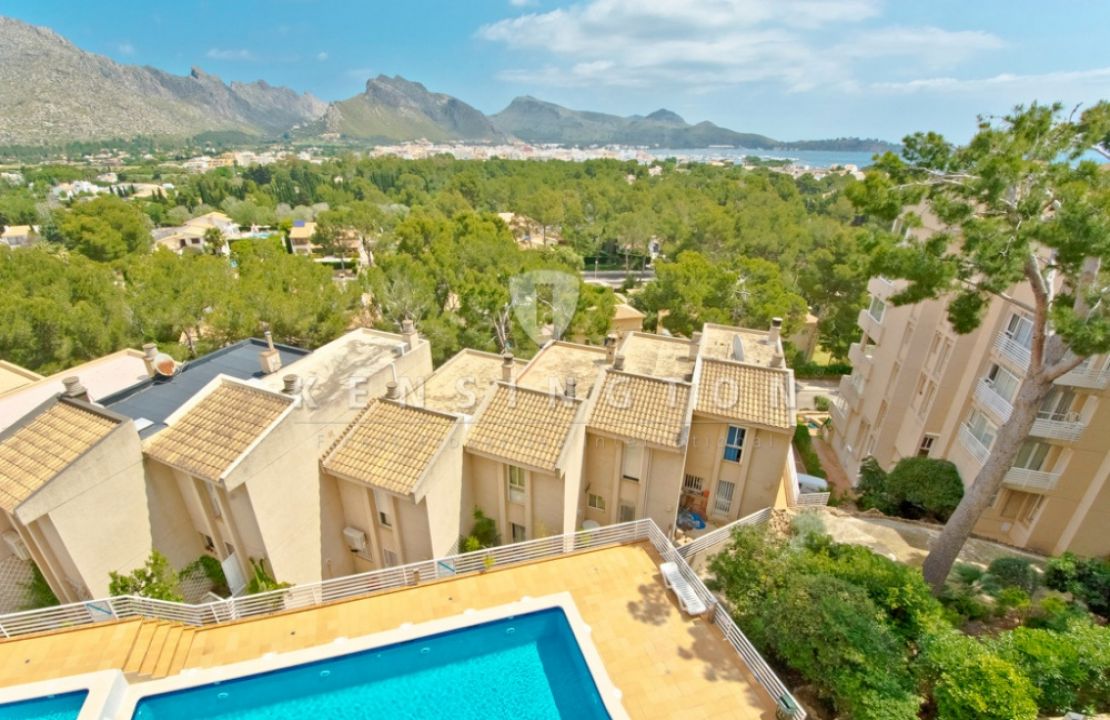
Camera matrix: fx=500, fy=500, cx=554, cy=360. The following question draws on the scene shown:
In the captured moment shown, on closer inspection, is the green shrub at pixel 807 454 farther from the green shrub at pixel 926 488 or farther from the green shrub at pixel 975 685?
the green shrub at pixel 975 685

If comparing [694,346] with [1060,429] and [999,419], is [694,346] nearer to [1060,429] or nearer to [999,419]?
[999,419]

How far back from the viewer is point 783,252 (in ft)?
197

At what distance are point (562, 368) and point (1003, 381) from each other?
743 inches

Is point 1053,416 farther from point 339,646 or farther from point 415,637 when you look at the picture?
point 339,646

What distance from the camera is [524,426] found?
1728cm

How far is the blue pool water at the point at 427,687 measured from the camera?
11.6 meters

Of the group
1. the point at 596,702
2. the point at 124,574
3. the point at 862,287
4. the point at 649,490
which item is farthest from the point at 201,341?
the point at 862,287

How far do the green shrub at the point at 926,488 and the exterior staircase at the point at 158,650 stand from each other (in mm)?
26507

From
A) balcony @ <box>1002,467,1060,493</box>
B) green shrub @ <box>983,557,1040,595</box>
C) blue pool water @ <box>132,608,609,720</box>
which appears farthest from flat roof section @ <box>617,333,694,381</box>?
balcony @ <box>1002,467,1060,493</box>

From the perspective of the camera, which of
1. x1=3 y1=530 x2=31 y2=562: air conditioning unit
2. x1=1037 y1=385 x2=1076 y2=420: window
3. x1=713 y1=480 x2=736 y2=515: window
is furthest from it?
x1=713 y1=480 x2=736 y2=515: window

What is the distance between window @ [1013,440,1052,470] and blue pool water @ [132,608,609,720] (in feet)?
66.5

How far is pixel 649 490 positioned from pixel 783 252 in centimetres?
5100

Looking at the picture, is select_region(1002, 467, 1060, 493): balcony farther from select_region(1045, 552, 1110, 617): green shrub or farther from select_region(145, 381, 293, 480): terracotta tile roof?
select_region(145, 381, 293, 480): terracotta tile roof

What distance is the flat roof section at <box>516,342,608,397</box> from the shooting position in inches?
819
